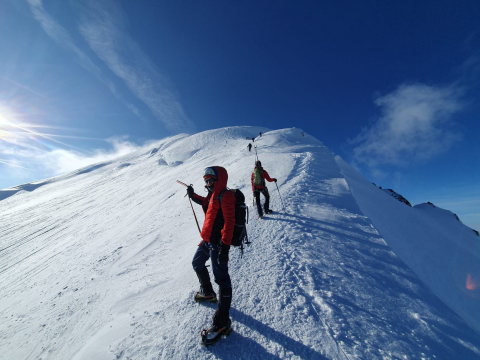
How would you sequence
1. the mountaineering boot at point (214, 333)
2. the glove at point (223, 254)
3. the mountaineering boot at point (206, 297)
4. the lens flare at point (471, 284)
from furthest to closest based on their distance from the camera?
the lens flare at point (471, 284), the mountaineering boot at point (206, 297), the glove at point (223, 254), the mountaineering boot at point (214, 333)

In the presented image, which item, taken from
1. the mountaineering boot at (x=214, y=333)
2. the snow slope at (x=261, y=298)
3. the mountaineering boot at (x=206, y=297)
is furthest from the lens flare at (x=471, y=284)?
the mountaineering boot at (x=206, y=297)

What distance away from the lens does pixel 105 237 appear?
26.8ft

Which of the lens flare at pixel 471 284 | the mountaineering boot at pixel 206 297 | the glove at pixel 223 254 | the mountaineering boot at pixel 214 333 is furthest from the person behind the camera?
the lens flare at pixel 471 284

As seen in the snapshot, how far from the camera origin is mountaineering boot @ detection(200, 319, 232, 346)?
2.57m

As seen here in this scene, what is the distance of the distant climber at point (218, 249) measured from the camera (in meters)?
2.70

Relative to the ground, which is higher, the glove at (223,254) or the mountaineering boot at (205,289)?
the glove at (223,254)

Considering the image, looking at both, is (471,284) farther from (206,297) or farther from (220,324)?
(206,297)

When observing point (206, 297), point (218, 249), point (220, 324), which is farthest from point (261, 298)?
point (218, 249)

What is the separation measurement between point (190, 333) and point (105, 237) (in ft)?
24.5

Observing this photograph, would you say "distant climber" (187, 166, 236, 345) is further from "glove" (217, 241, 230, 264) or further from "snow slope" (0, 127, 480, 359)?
"snow slope" (0, 127, 480, 359)

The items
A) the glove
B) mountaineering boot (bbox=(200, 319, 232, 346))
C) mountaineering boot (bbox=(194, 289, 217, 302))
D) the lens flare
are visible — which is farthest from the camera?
the lens flare

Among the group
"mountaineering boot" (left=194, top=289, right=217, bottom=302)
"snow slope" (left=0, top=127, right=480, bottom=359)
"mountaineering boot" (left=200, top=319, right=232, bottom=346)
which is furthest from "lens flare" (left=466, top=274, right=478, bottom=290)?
"mountaineering boot" (left=194, top=289, right=217, bottom=302)

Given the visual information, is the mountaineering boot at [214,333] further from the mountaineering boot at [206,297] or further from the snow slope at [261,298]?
the mountaineering boot at [206,297]

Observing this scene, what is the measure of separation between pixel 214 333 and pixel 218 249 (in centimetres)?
111
